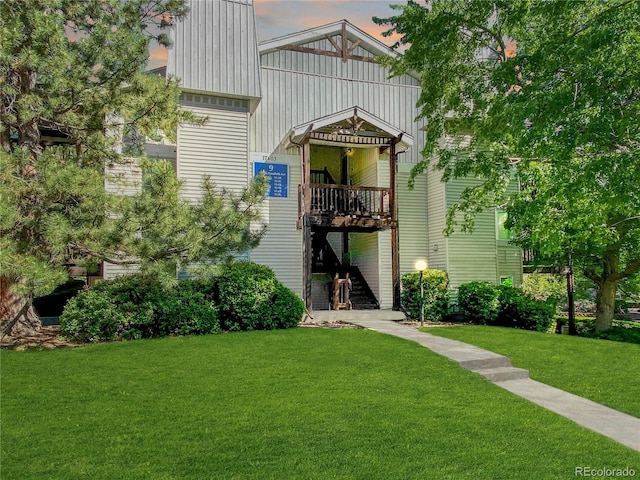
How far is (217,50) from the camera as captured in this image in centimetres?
1345

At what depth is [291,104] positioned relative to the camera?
15078 mm

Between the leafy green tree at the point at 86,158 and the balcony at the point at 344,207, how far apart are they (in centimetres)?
399

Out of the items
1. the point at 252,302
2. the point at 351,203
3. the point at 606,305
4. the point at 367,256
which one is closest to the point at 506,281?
the point at 606,305

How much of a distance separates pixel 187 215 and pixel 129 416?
410cm


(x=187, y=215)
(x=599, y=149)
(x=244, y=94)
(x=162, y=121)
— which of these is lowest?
(x=187, y=215)

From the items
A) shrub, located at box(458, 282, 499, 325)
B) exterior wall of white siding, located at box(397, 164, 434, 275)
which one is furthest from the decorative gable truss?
shrub, located at box(458, 282, 499, 325)

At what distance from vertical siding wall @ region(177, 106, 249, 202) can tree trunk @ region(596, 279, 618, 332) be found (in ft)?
35.6

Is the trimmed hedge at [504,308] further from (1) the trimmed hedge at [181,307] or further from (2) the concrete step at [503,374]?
(2) the concrete step at [503,374]

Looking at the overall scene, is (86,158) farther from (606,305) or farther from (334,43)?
(606,305)

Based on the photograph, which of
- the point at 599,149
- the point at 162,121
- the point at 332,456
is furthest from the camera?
the point at 162,121

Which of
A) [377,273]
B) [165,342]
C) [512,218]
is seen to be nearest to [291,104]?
[377,273]

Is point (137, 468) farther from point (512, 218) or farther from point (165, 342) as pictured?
point (512, 218)

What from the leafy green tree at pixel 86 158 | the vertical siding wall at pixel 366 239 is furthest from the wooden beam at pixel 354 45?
the leafy green tree at pixel 86 158

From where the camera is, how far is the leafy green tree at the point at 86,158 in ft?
24.1
